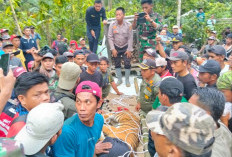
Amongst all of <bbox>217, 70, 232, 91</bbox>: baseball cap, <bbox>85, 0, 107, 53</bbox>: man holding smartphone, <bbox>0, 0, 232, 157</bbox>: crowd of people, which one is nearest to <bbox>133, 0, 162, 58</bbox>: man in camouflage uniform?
<bbox>85, 0, 107, 53</bbox>: man holding smartphone

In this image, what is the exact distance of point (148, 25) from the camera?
6.04 m

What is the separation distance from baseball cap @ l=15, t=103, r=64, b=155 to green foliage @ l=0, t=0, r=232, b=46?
7967mm

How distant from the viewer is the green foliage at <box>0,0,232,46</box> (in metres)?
9.00

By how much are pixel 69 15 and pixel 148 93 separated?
8.90 metres

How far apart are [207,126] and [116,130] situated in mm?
2430

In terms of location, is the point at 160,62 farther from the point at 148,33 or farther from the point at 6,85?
the point at 6,85

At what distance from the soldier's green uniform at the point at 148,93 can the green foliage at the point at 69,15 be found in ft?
21.4

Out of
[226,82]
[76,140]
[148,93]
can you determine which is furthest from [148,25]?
[76,140]

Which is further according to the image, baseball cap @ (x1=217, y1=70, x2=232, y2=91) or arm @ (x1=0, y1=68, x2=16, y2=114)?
baseball cap @ (x1=217, y1=70, x2=232, y2=91)

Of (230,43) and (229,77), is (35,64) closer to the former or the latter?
(229,77)

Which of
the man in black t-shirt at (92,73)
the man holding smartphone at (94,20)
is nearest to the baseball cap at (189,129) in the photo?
the man in black t-shirt at (92,73)

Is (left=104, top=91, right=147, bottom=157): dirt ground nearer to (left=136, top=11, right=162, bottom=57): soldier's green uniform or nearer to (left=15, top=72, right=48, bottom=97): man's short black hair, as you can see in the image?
(left=136, top=11, right=162, bottom=57): soldier's green uniform

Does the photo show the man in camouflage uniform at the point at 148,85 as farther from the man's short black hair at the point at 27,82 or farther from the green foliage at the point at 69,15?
the green foliage at the point at 69,15

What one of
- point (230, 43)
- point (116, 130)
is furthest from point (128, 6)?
point (116, 130)
